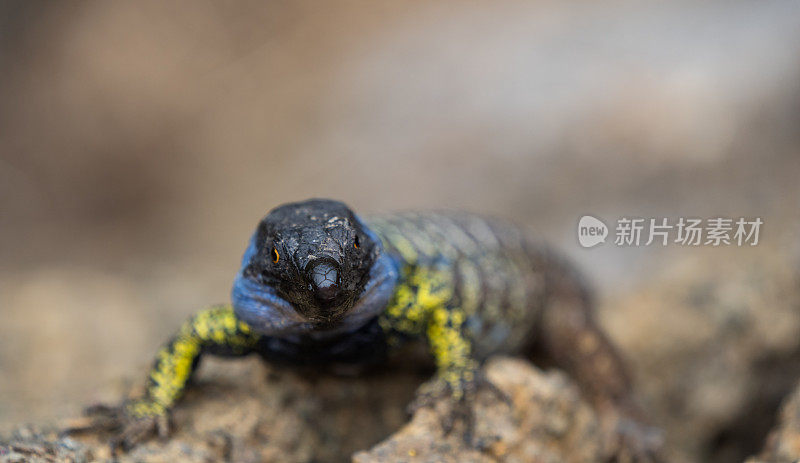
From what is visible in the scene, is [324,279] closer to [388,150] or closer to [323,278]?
[323,278]

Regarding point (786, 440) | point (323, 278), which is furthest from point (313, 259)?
point (786, 440)

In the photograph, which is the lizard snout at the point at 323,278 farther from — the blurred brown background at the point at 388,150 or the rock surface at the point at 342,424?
the blurred brown background at the point at 388,150

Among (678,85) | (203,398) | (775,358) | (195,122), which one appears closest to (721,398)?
(775,358)

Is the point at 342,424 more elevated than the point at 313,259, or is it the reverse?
the point at 313,259

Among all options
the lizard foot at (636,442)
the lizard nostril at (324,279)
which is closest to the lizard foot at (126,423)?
the lizard nostril at (324,279)

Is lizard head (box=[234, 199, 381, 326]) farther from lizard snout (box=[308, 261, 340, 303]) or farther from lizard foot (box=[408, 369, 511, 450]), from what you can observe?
lizard foot (box=[408, 369, 511, 450])

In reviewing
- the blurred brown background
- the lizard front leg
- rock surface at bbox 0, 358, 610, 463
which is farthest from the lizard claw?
the lizard front leg
